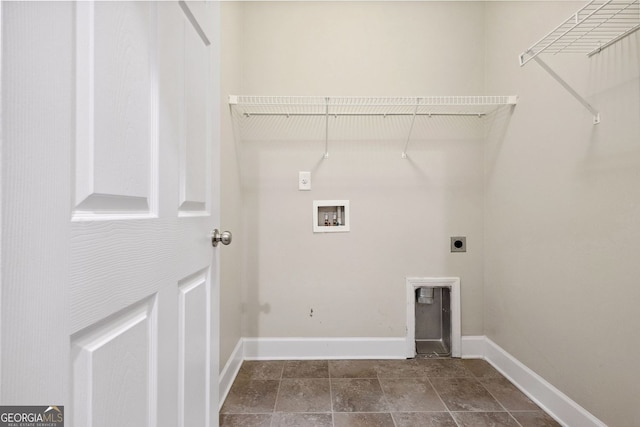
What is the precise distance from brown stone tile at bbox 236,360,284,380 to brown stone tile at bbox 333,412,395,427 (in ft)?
1.57

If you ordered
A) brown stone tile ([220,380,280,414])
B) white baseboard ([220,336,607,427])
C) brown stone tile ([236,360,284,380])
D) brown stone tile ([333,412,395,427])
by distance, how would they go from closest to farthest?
brown stone tile ([333,412,395,427]), brown stone tile ([220,380,280,414]), brown stone tile ([236,360,284,380]), white baseboard ([220,336,607,427])

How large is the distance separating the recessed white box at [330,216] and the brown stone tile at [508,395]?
4.03ft

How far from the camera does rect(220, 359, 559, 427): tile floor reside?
133 centimetres

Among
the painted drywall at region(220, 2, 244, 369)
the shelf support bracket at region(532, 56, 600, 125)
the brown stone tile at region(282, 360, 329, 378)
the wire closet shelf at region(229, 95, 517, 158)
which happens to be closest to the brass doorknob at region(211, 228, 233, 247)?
the painted drywall at region(220, 2, 244, 369)

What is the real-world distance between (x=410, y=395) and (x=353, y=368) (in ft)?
1.25

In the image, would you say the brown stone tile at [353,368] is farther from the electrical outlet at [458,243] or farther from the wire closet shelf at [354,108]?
the wire closet shelf at [354,108]

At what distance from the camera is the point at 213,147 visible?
0.99 meters

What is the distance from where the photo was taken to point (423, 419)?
1340mm

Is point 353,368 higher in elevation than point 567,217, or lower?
lower

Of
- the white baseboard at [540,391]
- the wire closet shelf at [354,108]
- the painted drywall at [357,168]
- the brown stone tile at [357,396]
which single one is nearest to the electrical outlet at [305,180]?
the painted drywall at [357,168]

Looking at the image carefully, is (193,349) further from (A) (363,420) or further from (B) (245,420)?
(A) (363,420)

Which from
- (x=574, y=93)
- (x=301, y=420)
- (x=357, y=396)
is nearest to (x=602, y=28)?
(x=574, y=93)

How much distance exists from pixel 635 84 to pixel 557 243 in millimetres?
703

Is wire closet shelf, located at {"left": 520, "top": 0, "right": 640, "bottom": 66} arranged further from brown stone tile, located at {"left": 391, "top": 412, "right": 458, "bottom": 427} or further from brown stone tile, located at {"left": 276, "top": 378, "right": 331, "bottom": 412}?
brown stone tile, located at {"left": 276, "top": 378, "right": 331, "bottom": 412}
